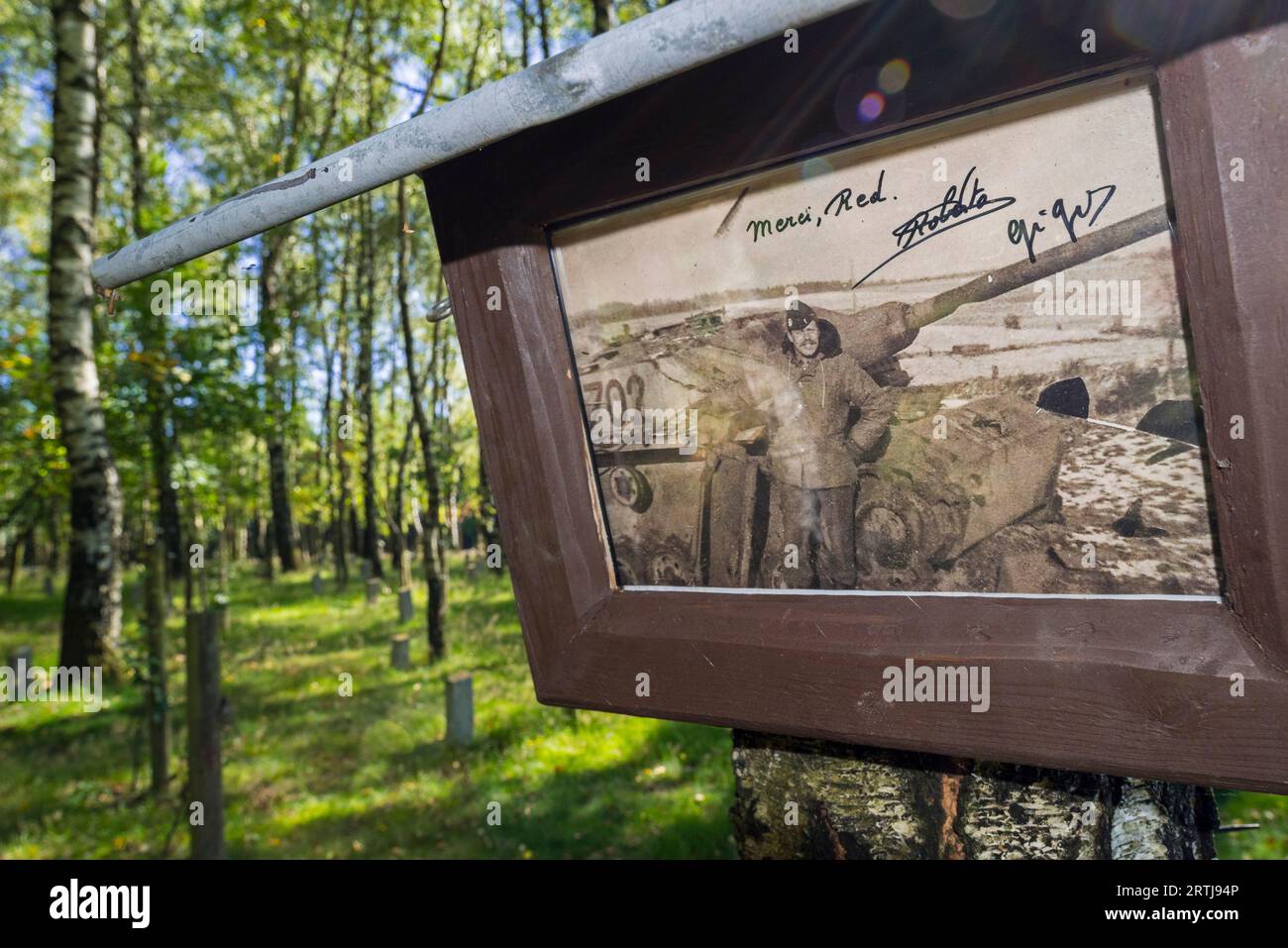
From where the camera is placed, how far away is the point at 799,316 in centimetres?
104

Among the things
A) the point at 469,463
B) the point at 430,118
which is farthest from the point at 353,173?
the point at 469,463

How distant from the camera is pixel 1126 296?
845 mm

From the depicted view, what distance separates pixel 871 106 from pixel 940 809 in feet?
3.59

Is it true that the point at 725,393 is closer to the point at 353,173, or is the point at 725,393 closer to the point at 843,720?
the point at 843,720

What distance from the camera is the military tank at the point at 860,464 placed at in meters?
0.94

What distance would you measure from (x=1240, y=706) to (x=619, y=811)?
4579 mm

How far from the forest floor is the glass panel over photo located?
3093 mm

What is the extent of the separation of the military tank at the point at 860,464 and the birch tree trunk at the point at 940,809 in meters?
0.41
